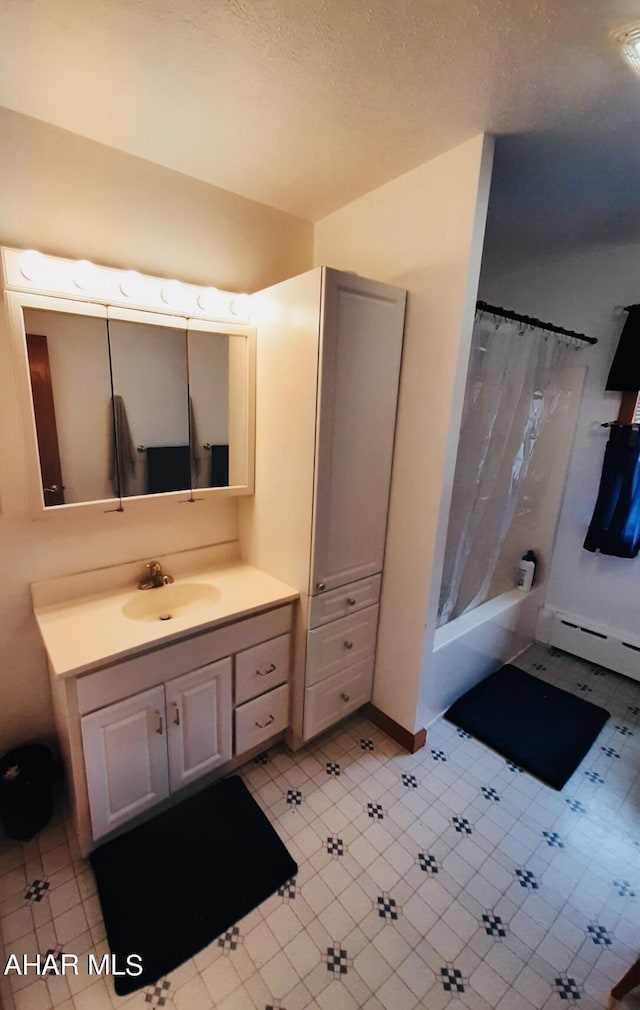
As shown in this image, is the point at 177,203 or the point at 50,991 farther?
the point at 177,203

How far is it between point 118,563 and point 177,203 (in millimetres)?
1456

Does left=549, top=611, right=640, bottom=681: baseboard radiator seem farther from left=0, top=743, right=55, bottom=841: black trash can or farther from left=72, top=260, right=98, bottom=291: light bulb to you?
left=72, top=260, right=98, bottom=291: light bulb

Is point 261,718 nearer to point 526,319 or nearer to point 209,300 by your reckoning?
point 209,300

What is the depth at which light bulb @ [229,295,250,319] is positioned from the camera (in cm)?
176

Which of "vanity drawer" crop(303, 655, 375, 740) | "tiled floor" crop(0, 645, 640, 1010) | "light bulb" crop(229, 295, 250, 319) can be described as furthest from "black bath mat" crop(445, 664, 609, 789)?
"light bulb" crop(229, 295, 250, 319)

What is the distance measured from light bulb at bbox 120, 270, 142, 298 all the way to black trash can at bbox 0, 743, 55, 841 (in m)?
1.75

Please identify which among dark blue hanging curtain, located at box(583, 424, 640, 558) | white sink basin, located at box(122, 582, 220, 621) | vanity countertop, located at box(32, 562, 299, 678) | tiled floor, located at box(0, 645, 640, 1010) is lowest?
tiled floor, located at box(0, 645, 640, 1010)

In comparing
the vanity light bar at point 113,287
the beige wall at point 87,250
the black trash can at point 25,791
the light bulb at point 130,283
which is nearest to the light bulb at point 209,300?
the vanity light bar at point 113,287

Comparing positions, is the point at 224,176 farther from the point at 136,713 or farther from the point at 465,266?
the point at 136,713

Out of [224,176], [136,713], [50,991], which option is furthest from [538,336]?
[50,991]

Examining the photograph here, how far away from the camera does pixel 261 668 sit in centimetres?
170

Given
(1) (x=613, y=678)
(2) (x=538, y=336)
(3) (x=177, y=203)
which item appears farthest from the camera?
(1) (x=613, y=678)

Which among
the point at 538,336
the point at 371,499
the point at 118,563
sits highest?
the point at 538,336

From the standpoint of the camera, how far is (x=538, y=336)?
210cm
